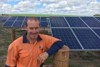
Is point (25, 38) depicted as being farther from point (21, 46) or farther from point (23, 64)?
point (23, 64)

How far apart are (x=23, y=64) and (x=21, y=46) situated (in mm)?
351

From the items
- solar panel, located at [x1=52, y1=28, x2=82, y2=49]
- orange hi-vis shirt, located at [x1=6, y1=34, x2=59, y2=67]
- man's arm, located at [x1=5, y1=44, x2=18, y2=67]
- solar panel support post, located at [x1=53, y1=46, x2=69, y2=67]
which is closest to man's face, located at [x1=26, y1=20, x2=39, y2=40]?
orange hi-vis shirt, located at [x1=6, y1=34, x2=59, y2=67]

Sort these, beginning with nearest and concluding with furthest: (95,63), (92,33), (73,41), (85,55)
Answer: (73,41)
(92,33)
(95,63)
(85,55)

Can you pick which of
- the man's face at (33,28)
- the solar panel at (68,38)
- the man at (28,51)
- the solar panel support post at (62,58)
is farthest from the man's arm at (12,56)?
the solar panel at (68,38)

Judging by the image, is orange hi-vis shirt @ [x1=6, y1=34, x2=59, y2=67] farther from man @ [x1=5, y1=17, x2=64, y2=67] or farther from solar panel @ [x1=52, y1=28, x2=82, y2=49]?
solar panel @ [x1=52, y1=28, x2=82, y2=49]

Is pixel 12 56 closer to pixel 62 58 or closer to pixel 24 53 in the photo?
pixel 24 53

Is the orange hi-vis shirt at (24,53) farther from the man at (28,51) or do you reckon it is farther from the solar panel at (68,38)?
the solar panel at (68,38)

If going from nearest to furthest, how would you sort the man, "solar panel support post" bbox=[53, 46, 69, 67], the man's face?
"solar panel support post" bbox=[53, 46, 69, 67] < the man's face < the man

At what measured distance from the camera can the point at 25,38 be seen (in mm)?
4781

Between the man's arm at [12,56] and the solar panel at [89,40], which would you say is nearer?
the man's arm at [12,56]

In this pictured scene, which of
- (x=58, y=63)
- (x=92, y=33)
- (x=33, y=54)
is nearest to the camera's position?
(x=58, y=63)

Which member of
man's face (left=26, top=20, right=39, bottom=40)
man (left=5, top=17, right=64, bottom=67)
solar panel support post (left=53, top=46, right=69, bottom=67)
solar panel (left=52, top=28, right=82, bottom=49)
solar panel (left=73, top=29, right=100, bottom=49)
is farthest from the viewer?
solar panel (left=73, top=29, right=100, bottom=49)

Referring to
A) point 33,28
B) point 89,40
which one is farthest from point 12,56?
point 89,40

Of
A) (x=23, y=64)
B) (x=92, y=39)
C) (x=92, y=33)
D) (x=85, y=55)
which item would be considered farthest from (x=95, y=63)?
(x=23, y=64)
